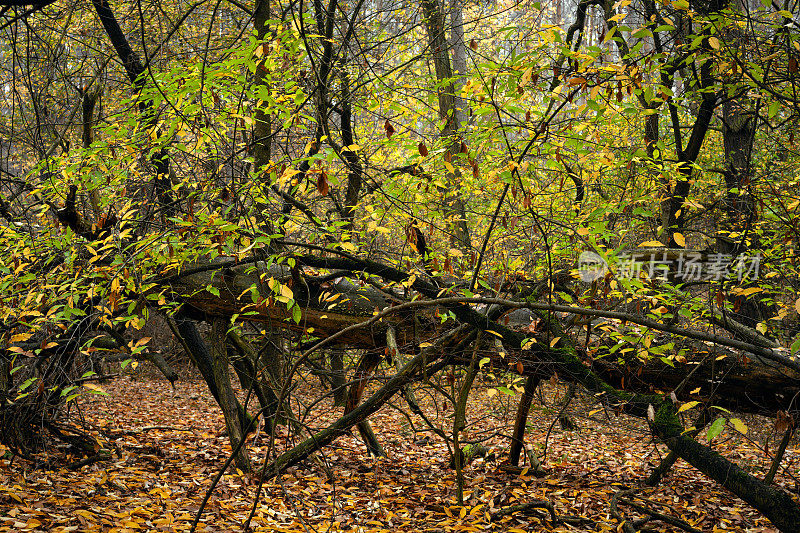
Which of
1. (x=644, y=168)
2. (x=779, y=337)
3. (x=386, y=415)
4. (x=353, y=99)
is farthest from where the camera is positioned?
(x=386, y=415)

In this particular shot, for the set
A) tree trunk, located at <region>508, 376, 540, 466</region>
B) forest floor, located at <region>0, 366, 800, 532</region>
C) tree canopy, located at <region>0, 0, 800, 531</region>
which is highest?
tree canopy, located at <region>0, 0, 800, 531</region>

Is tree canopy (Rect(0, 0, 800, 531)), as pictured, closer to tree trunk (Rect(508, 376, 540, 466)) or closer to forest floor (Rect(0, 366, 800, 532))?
tree trunk (Rect(508, 376, 540, 466))

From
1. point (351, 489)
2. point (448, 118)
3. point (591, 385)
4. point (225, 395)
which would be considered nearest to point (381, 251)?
point (448, 118)

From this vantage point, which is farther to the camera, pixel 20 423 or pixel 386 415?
pixel 386 415

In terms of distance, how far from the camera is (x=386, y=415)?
33.1ft

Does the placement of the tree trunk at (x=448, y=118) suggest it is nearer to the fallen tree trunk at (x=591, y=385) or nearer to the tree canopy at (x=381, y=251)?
the tree canopy at (x=381, y=251)

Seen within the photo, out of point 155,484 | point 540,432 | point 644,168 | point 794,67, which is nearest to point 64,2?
point 155,484

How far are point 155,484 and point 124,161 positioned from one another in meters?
2.81

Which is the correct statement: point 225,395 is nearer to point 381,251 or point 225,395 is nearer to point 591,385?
point 381,251

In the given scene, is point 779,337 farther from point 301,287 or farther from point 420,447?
point 301,287

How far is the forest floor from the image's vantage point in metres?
4.28

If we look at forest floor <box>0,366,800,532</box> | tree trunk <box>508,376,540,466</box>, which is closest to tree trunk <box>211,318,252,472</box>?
forest floor <box>0,366,800,532</box>

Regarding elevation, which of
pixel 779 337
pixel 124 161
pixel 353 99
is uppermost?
pixel 353 99

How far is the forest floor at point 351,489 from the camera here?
428 centimetres
